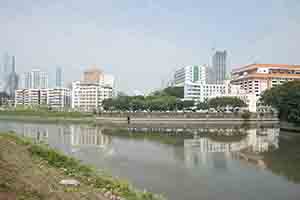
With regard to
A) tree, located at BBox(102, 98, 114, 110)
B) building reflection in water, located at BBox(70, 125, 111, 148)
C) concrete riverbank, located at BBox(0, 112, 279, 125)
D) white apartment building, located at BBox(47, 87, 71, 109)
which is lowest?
building reflection in water, located at BBox(70, 125, 111, 148)

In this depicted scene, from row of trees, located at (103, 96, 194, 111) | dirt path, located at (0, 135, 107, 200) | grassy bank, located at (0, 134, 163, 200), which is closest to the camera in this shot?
dirt path, located at (0, 135, 107, 200)

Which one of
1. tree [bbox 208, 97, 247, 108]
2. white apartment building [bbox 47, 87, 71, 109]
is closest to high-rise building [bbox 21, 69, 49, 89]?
white apartment building [bbox 47, 87, 71, 109]

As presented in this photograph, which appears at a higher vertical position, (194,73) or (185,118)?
(194,73)

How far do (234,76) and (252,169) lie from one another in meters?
85.2

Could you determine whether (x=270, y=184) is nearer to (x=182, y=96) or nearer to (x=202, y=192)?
(x=202, y=192)

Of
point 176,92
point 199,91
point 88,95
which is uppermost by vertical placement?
point 199,91

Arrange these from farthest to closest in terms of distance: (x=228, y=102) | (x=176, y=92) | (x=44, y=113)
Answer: (x=176, y=92)
(x=44, y=113)
(x=228, y=102)

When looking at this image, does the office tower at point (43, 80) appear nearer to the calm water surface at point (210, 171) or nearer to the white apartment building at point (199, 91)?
the white apartment building at point (199, 91)

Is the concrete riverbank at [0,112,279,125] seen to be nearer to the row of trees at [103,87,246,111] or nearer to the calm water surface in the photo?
the row of trees at [103,87,246,111]

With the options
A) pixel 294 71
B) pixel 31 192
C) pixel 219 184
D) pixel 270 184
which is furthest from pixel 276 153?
pixel 294 71

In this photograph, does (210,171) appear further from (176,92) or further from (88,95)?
(88,95)

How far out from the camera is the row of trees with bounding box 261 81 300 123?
37.2m

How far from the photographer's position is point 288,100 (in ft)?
129

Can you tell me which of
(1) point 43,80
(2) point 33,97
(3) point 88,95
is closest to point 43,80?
(1) point 43,80
